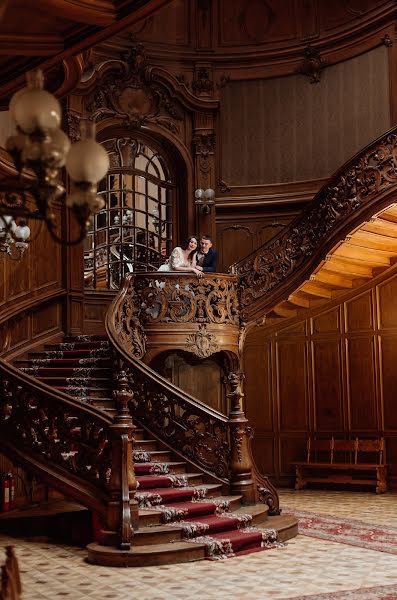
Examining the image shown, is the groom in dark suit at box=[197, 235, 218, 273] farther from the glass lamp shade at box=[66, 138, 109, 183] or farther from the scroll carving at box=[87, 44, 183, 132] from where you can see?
the glass lamp shade at box=[66, 138, 109, 183]

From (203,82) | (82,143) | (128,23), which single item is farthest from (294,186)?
(82,143)

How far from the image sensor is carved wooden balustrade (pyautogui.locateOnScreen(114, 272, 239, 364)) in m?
10.9

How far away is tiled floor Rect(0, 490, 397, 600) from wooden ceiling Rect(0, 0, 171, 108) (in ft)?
12.1

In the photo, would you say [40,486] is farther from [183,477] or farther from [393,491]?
[393,491]

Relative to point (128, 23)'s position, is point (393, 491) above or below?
below

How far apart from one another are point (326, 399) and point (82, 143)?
10.1 metres

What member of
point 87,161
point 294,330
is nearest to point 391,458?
point 294,330

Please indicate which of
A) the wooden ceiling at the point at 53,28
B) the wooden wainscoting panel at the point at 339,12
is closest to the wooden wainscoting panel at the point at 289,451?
the wooden wainscoting panel at the point at 339,12

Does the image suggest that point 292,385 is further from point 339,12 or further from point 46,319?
point 339,12

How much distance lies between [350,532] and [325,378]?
4.78 metres

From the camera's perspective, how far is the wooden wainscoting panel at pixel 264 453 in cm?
1330

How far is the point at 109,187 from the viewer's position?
13.9m

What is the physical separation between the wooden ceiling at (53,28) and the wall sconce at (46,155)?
1.47m

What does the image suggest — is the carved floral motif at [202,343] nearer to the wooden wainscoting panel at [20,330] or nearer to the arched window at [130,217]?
the wooden wainscoting panel at [20,330]
